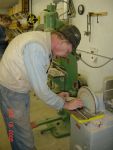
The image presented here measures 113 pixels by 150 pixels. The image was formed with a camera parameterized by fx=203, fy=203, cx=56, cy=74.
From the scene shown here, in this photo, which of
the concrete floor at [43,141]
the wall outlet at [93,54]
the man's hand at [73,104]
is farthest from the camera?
the wall outlet at [93,54]

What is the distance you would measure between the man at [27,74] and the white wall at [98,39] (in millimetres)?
1226

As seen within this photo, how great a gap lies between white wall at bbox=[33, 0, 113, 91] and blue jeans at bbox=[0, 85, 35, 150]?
4.49 ft

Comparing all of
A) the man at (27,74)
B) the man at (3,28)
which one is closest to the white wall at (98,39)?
the man at (27,74)

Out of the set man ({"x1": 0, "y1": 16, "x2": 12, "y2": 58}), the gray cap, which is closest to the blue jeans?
the gray cap

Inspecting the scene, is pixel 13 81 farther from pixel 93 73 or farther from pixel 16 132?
pixel 93 73

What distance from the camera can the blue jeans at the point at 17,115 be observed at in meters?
1.53

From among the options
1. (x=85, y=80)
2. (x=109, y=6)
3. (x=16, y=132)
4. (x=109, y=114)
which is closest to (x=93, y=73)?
(x=85, y=80)

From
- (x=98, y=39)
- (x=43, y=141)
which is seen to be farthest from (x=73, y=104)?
(x=98, y=39)

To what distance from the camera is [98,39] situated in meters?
2.64

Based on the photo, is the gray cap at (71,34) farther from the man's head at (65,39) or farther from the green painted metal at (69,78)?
the green painted metal at (69,78)

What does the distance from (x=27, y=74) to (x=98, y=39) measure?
154 centimetres

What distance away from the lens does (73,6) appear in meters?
2.97

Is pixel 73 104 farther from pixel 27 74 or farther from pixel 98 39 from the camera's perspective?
pixel 98 39

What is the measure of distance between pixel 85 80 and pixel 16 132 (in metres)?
1.61
